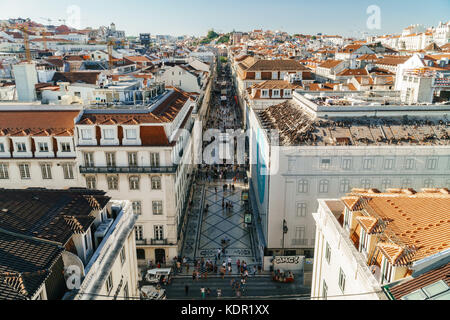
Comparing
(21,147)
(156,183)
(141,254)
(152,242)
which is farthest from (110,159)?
(141,254)

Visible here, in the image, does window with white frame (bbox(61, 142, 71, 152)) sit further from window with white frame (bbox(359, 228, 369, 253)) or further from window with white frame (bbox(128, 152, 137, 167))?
window with white frame (bbox(359, 228, 369, 253))

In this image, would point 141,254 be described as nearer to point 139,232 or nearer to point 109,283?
point 139,232

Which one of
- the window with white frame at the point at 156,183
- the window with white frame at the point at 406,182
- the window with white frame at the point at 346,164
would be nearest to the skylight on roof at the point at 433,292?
the window with white frame at the point at 346,164

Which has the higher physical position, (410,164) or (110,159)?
(110,159)

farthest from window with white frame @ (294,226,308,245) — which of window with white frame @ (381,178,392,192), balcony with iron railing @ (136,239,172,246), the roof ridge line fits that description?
the roof ridge line

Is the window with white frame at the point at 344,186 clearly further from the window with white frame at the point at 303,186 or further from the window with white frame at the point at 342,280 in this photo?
the window with white frame at the point at 342,280
